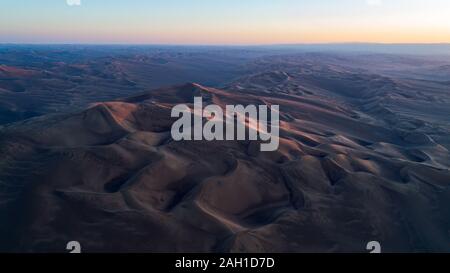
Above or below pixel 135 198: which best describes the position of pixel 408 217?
below

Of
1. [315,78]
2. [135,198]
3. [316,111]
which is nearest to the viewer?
[135,198]

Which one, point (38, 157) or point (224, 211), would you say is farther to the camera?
point (38, 157)

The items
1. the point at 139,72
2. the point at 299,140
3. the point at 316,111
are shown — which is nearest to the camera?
the point at 299,140

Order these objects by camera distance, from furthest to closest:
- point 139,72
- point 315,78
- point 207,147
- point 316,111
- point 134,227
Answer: point 139,72
point 315,78
point 316,111
point 207,147
point 134,227

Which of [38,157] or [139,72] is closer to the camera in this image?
[38,157]

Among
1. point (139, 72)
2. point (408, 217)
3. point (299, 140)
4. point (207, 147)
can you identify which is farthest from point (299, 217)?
point (139, 72)

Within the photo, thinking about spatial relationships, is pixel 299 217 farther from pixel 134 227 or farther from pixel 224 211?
pixel 134 227

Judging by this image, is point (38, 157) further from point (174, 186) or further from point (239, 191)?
point (239, 191)

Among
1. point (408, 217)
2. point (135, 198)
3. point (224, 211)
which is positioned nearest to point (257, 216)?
point (224, 211)

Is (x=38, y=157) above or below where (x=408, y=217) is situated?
above
